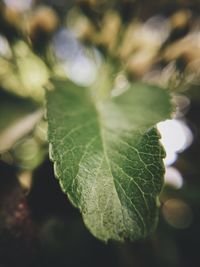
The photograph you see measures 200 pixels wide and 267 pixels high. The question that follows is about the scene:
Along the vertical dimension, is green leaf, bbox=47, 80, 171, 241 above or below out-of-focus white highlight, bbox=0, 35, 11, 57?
below

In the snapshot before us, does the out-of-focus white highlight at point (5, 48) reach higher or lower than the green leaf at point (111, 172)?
higher

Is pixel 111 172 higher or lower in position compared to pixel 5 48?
lower

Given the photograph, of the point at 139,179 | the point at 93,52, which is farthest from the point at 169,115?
the point at 93,52

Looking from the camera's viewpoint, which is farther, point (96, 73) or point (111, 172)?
point (96, 73)

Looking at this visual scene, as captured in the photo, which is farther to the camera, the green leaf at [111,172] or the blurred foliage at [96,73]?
the blurred foliage at [96,73]
